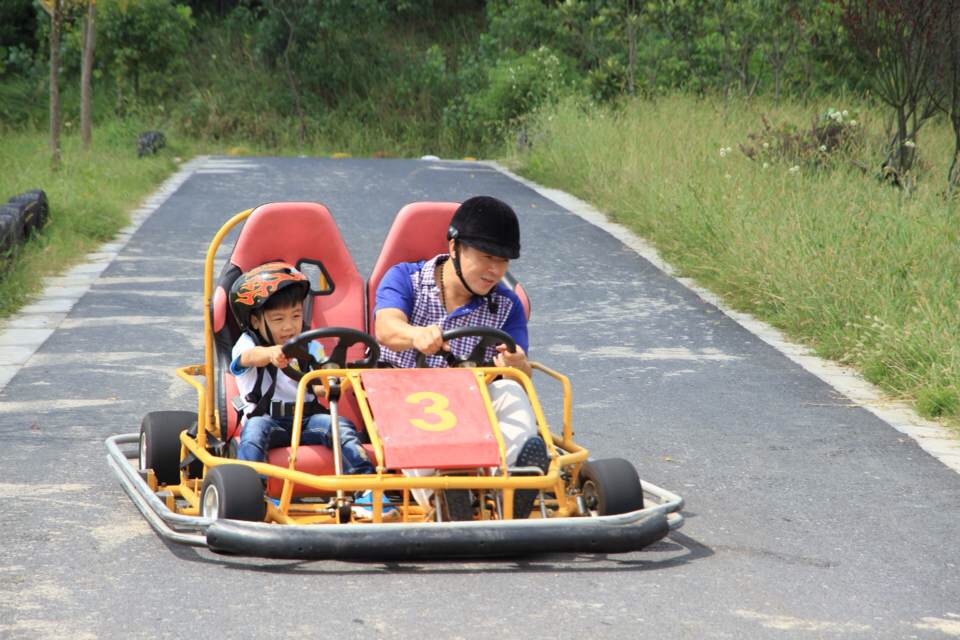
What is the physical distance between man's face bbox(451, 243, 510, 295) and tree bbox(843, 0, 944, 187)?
8.16 m

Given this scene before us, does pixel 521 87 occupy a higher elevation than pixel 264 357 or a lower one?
lower

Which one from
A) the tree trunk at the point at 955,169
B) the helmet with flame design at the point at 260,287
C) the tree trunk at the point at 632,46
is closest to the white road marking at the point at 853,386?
the tree trunk at the point at 955,169

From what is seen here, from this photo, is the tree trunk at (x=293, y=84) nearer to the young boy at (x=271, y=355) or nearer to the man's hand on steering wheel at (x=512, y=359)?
the young boy at (x=271, y=355)

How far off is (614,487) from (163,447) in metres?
1.86

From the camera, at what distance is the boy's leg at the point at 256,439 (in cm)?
564

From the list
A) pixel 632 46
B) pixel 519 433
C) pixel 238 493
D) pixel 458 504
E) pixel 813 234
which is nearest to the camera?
pixel 238 493

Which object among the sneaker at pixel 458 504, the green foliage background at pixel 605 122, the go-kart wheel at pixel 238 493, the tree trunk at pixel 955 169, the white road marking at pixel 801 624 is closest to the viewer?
the white road marking at pixel 801 624

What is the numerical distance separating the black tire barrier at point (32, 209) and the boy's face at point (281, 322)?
6952 mm

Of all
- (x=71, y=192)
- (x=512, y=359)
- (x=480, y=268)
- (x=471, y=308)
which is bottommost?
(x=71, y=192)

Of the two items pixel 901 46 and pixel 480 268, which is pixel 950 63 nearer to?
pixel 901 46

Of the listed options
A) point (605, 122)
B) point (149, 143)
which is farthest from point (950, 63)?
point (149, 143)

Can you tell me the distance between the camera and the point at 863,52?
48.2ft

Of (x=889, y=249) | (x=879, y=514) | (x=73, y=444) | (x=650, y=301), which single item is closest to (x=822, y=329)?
(x=889, y=249)

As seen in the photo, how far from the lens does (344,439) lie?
5.67 m
